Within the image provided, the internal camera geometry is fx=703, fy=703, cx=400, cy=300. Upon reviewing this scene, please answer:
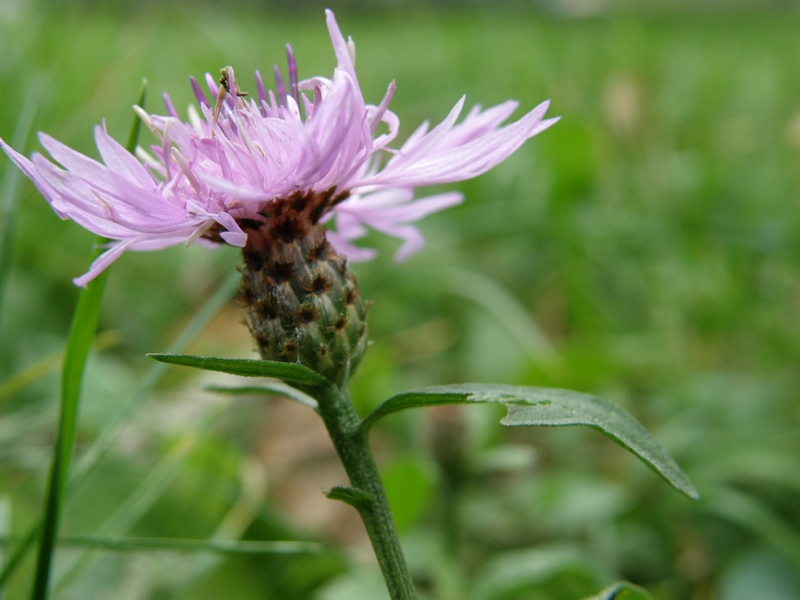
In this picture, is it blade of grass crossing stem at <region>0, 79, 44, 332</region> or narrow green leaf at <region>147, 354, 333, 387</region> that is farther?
blade of grass crossing stem at <region>0, 79, 44, 332</region>

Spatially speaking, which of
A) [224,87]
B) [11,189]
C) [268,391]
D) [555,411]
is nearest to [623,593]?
[555,411]

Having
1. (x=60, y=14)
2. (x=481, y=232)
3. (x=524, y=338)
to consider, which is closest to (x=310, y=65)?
(x=60, y=14)

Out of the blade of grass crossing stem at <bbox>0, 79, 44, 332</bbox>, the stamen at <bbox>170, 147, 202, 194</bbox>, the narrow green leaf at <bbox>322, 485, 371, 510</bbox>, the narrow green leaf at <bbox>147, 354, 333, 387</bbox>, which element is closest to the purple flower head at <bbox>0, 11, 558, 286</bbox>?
the stamen at <bbox>170, 147, 202, 194</bbox>

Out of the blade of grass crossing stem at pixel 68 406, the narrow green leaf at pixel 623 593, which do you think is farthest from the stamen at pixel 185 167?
the narrow green leaf at pixel 623 593

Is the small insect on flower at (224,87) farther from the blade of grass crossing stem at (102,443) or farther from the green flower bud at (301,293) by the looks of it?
the blade of grass crossing stem at (102,443)

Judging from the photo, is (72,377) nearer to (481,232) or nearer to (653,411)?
(653,411)

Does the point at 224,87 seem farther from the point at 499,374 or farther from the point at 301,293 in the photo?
the point at 499,374

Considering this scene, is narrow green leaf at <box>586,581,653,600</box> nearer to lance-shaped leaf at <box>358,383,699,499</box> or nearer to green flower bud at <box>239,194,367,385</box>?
lance-shaped leaf at <box>358,383,699,499</box>
